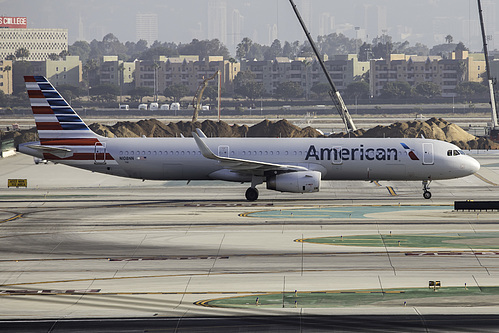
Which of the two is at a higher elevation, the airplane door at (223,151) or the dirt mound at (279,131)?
the airplane door at (223,151)

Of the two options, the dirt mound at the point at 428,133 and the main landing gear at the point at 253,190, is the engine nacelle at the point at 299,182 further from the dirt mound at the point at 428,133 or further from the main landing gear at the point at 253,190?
the dirt mound at the point at 428,133

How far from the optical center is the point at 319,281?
2903 centimetres

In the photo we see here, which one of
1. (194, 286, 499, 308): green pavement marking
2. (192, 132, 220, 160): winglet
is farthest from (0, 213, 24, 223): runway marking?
(194, 286, 499, 308): green pavement marking

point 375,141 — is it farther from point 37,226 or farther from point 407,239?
point 37,226

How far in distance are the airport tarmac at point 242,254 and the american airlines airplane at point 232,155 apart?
6.51 ft

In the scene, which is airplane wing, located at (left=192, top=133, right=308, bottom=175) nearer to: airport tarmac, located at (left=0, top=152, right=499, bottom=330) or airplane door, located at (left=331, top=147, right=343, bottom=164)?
airplane door, located at (left=331, top=147, right=343, bottom=164)

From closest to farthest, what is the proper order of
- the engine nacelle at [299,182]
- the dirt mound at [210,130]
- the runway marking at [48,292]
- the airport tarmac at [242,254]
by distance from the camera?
1. the airport tarmac at [242,254]
2. the runway marking at [48,292]
3. the engine nacelle at [299,182]
4. the dirt mound at [210,130]

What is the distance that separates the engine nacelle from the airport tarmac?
1.50m

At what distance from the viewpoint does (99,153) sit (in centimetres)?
5088

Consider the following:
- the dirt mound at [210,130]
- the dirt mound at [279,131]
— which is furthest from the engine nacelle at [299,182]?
the dirt mound at [210,130]

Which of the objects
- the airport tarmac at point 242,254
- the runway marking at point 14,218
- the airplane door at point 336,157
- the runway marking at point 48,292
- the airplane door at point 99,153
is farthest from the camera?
the airplane door at point 99,153

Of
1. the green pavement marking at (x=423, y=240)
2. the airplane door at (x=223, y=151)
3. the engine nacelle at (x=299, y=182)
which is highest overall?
the airplane door at (x=223, y=151)

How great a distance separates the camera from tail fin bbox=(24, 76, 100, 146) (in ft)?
168

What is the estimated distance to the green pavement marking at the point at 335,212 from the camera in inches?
1743
